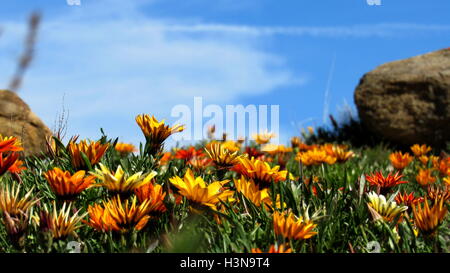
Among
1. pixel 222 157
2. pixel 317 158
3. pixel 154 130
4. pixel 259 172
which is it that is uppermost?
pixel 317 158

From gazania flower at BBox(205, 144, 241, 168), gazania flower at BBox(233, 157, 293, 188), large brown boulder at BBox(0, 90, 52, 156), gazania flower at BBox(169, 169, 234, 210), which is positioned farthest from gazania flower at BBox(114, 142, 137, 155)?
gazania flower at BBox(169, 169, 234, 210)

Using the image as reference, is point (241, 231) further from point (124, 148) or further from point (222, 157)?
point (124, 148)

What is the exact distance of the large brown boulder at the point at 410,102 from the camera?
7.59m

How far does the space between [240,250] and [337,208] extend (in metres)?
0.62

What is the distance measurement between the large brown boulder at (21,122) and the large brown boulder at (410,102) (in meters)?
5.09

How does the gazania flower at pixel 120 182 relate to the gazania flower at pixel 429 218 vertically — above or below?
above

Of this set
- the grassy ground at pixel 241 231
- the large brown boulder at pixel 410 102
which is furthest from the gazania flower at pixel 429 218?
the large brown boulder at pixel 410 102

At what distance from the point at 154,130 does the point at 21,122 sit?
2984mm

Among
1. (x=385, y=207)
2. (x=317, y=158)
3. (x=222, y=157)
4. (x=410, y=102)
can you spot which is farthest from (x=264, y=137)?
(x=385, y=207)

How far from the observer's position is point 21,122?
4742mm

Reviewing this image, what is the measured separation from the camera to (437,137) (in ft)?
25.1

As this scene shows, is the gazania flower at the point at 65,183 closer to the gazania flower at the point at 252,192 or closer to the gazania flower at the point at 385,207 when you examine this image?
the gazania flower at the point at 252,192

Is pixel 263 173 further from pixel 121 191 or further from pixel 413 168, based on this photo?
pixel 413 168
